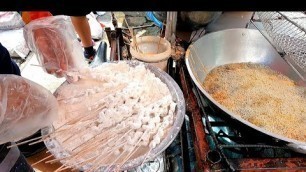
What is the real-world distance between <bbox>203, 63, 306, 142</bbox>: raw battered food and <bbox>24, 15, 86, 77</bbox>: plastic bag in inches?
33.2

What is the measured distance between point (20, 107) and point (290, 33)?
1612mm

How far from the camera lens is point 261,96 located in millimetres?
1434

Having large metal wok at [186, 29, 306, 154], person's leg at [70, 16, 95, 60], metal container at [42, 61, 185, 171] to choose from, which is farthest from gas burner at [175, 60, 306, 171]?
person's leg at [70, 16, 95, 60]

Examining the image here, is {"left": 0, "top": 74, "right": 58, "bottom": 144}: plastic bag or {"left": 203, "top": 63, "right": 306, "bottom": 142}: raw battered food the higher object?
{"left": 0, "top": 74, "right": 58, "bottom": 144}: plastic bag

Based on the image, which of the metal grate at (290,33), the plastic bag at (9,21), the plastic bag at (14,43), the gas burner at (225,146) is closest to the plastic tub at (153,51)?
the gas burner at (225,146)

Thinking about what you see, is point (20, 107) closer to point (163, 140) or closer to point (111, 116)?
point (111, 116)

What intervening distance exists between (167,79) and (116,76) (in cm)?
27

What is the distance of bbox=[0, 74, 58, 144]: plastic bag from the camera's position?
2.06 ft

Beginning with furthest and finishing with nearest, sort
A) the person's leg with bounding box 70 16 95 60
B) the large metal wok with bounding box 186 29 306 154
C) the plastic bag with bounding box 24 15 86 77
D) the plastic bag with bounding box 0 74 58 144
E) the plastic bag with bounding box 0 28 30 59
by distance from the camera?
the plastic bag with bounding box 0 28 30 59 < the person's leg with bounding box 70 16 95 60 < the large metal wok with bounding box 186 29 306 154 < the plastic bag with bounding box 24 15 86 77 < the plastic bag with bounding box 0 74 58 144

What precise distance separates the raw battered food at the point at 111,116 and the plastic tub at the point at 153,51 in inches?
6.6

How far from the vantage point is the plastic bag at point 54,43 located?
3.29ft

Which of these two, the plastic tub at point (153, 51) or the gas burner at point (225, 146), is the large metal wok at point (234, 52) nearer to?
the plastic tub at point (153, 51)

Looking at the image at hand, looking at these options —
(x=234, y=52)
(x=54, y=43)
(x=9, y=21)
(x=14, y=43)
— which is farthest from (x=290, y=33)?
(x=9, y=21)

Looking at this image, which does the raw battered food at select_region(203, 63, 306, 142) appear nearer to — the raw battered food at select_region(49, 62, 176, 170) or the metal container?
the metal container
